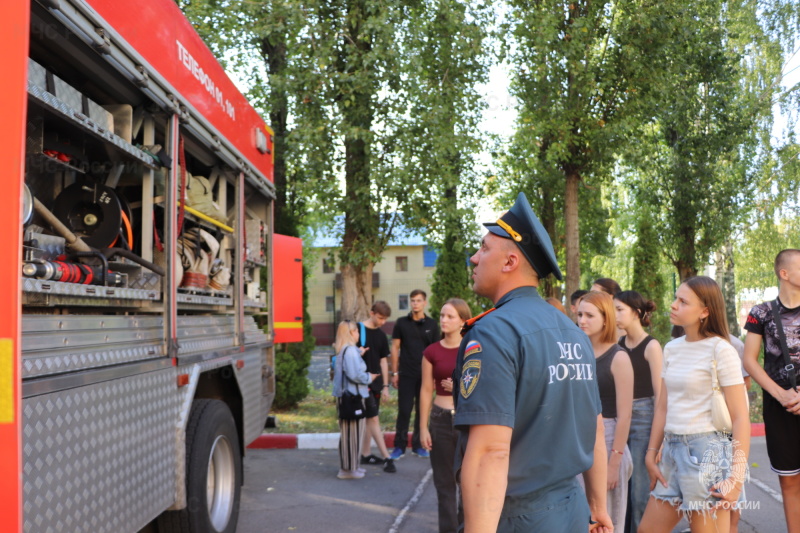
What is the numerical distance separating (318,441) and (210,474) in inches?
202

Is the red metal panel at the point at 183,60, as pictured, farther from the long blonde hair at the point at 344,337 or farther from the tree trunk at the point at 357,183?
the tree trunk at the point at 357,183

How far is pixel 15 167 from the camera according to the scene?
215 cm

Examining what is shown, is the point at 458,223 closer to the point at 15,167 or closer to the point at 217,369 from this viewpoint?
the point at 217,369

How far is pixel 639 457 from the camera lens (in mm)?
4945

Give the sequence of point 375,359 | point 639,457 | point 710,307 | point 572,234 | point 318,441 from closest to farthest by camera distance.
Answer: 1. point 710,307
2. point 639,457
3. point 375,359
4. point 318,441
5. point 572,234

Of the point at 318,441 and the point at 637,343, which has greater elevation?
the point at 637,343

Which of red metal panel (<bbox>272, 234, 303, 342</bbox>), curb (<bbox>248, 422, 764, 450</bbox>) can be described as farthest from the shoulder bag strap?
curb (<bbox>248, 422, 764, 450</bbox>)

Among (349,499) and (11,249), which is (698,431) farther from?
(349,499)

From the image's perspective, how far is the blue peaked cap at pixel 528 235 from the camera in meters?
2.42

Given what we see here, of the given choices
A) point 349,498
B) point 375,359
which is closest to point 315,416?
point 375,359

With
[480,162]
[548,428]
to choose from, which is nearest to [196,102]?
[548,428]

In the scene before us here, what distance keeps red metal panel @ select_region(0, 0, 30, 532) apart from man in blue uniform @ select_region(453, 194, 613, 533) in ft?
3.89

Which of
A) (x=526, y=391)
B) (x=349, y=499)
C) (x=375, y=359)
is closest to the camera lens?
(x=526, y=391)

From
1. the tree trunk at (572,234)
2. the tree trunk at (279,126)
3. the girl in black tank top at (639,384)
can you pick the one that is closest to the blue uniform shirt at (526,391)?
the girl in black tank top at (639,384)
